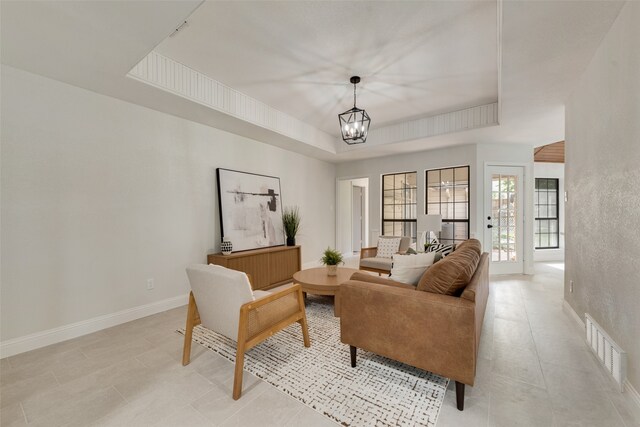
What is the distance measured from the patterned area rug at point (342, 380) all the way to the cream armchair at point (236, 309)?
307 mm

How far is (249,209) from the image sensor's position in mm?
4418

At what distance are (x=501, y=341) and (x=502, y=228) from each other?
10.8ft

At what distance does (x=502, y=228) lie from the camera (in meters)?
5.13

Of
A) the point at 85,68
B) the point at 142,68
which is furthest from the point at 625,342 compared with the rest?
the point at 85,68

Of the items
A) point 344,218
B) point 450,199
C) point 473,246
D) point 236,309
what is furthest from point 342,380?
point 344,218

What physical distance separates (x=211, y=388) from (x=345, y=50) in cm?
317

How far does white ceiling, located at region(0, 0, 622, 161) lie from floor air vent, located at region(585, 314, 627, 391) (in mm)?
2285

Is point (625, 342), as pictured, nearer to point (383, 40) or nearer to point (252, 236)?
point (383, 40)

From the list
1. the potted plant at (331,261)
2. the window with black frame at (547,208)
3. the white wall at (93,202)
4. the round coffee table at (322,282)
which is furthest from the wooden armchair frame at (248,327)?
the window with black frame at (547,208)

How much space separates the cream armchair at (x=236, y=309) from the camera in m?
1.82

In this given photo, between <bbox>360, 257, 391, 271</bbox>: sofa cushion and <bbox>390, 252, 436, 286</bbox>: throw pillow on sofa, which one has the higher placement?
<bbox>390, 252, 436, 286</bbox>: throw pillow on sofa

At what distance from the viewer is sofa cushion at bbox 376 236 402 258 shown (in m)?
4.65

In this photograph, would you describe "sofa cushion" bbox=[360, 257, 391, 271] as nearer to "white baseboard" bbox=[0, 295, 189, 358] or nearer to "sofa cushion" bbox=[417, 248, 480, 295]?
"sofa cushion" bbox=[417, 248, 480, 295]

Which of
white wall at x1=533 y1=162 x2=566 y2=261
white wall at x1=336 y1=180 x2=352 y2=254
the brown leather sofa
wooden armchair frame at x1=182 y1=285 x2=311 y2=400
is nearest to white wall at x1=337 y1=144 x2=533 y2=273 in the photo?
white wall at x1=336 y1=180 x2=352 y2=254
